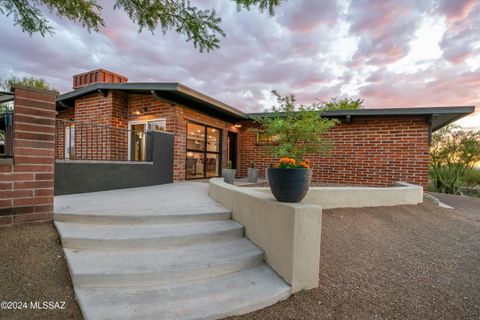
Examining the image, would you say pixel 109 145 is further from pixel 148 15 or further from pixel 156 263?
pixel 156 263

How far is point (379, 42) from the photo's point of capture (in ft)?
22.6

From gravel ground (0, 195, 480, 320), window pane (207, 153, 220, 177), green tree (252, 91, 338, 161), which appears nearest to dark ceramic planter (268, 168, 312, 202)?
gravel ground (0, 195, 480, 320)

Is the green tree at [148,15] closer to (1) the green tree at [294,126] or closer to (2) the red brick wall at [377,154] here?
(1) the green tree at [294,126]

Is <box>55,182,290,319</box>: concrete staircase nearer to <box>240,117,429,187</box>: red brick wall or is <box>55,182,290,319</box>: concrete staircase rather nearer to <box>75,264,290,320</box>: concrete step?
<box>75,264,290,320</box>: concrete step

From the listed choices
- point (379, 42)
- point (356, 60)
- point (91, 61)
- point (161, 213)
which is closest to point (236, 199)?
point (161, 213)

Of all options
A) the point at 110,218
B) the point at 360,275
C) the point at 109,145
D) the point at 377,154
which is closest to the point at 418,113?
the point at 377,154

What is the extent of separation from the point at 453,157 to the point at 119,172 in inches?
509

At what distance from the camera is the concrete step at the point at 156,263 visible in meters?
1.78

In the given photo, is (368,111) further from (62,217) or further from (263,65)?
(62,217)

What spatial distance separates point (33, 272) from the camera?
1.83 meters

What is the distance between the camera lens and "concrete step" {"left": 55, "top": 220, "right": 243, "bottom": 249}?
2188 millimetres

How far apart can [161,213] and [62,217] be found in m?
1.16

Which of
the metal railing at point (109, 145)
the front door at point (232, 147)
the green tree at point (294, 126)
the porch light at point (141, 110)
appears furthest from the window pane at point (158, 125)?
the green tree at point (294, 126)

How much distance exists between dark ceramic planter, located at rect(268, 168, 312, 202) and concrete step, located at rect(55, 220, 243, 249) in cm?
94
